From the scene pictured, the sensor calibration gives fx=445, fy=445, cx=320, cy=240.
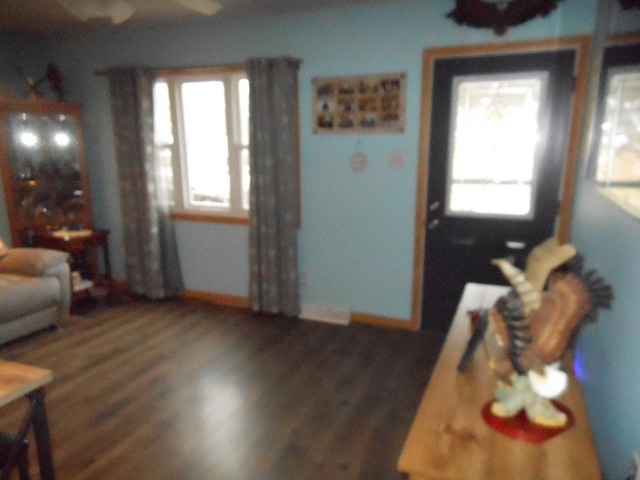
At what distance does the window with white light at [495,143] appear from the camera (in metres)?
2.99

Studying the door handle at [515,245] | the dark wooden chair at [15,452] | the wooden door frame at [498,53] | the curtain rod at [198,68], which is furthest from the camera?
the curtain rod at [198,68]

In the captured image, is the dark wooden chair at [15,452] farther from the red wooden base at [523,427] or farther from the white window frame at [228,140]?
the white window frame at [228,140]

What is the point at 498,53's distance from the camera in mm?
2963

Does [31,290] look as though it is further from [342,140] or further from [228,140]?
[342,140]

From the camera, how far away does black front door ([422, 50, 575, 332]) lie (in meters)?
2.93

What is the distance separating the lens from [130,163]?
4.12m

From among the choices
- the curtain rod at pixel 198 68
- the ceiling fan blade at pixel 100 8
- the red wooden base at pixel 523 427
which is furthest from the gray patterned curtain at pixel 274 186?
the red wooden base at pixel 523 427

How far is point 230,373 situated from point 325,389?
65 cm

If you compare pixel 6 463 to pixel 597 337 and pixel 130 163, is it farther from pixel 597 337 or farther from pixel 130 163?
pixel 130 163

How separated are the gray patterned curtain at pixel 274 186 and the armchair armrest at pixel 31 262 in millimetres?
1550

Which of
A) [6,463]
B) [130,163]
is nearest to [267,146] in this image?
[130,163]

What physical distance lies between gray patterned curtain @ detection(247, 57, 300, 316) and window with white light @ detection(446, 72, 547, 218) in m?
1.23

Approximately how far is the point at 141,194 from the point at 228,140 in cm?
100

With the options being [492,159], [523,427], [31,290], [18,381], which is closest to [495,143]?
[492,159]
